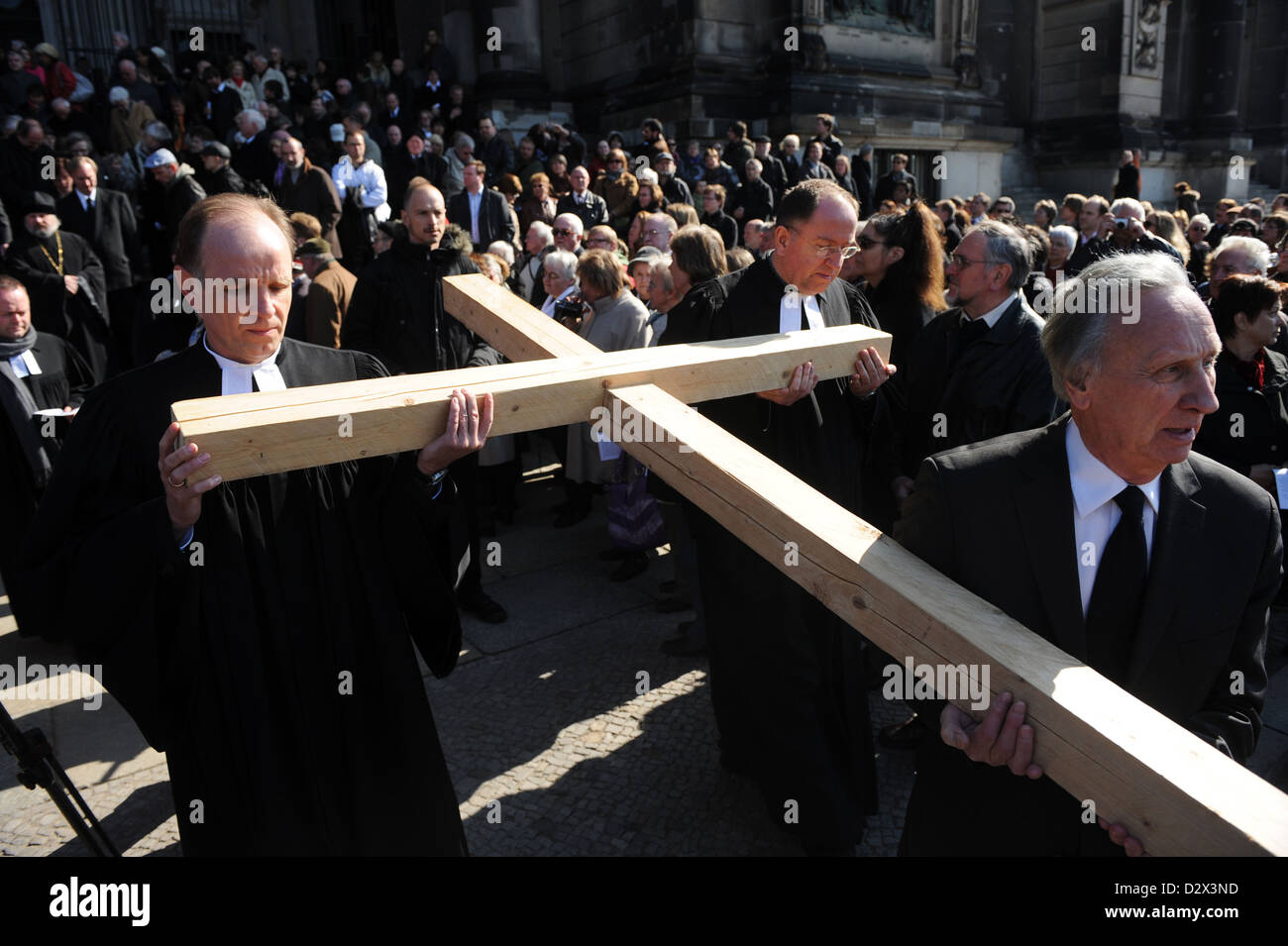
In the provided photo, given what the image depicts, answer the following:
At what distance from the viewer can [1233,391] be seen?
14.0 feet

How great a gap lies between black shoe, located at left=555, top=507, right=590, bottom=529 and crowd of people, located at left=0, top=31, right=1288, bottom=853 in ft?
0.08

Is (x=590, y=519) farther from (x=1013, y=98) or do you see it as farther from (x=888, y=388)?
(x=1013, y=98)

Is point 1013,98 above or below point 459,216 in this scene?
above

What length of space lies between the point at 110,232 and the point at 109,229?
28 mm

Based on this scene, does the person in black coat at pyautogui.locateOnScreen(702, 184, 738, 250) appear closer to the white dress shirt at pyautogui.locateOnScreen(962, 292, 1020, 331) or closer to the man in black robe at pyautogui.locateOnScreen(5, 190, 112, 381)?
the man in black robe at pyautogui.locateOnScreen(5, 190, 112, 381)

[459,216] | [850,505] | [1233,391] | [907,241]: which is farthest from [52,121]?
[1233,391]

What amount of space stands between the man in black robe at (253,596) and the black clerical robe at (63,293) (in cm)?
530

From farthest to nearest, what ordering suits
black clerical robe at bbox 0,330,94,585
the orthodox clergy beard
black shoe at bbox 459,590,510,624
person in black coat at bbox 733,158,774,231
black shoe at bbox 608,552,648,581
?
person in black coat at bbox 733,158,774,231 < the orthodox clergy beard < black shoe at bbox 608,552,648,581 < black clerical robe at bbox 0,330,94,585 < black shoe at bbox 459,590,510,624

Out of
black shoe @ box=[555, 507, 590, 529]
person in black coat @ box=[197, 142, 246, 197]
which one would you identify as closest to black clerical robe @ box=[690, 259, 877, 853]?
black shoe @ box=[555, 507, 590, 529]

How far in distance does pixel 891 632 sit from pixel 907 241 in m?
3.61

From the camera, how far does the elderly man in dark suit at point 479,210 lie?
927 centimetres

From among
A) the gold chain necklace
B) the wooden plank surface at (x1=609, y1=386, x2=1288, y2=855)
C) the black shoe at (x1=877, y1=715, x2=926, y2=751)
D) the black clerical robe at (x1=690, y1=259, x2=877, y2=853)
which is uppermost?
the gold chain necklace

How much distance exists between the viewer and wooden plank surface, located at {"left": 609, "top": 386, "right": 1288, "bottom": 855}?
3.66 feet

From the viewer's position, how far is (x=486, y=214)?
30.5 feet
